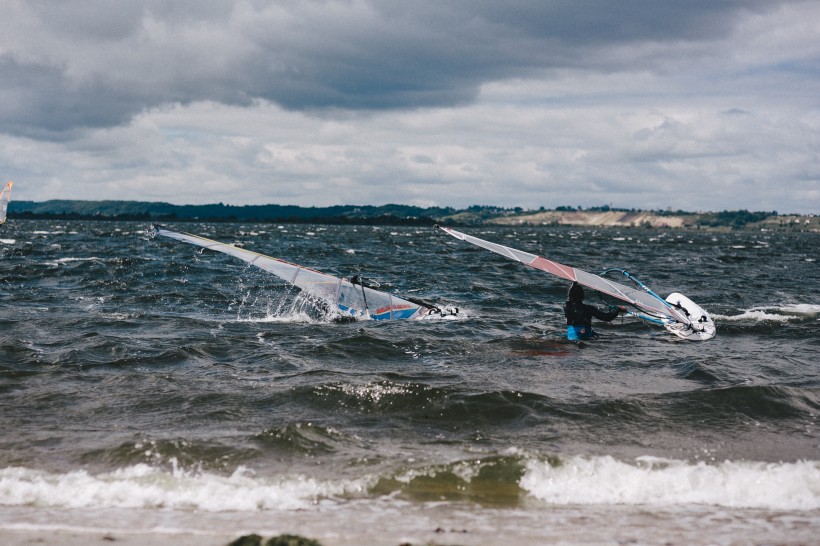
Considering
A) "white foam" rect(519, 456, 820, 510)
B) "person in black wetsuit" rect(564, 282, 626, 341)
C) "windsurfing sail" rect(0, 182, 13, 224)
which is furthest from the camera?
"windsurfing sail" rect(0, 182, 13, 224)

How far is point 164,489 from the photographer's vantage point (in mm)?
7641

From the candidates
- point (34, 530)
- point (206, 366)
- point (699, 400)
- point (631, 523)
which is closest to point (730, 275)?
point (699, 400)

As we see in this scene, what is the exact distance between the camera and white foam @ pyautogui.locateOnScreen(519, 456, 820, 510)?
24.8 feet

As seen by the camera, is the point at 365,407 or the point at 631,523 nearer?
the point at 631,523

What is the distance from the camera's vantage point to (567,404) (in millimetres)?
10930

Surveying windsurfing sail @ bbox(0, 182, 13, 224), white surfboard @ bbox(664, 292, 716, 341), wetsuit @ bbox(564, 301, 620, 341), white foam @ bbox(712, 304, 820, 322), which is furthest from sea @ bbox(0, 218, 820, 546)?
windsurfing sail @ bbox(0, 182, 13, 224)

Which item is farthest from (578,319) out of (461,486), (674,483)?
(461,486)

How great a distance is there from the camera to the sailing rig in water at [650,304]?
656 inches

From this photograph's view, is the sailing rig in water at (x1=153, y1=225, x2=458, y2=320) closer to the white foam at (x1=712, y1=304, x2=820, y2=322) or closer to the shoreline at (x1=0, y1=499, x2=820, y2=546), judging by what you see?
the white foam at (x1=712, y1=304, x2=820, y2=322)

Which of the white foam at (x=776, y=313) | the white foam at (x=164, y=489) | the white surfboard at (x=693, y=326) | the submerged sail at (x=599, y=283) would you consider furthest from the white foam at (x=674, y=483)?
the white foam at (x=776, y=313)

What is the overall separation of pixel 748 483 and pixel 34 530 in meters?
7.24

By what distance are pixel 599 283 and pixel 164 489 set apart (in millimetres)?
11316

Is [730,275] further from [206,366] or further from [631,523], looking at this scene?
[631,523]

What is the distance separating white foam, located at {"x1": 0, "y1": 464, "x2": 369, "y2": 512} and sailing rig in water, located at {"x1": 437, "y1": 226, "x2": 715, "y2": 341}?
9736 millimetres
